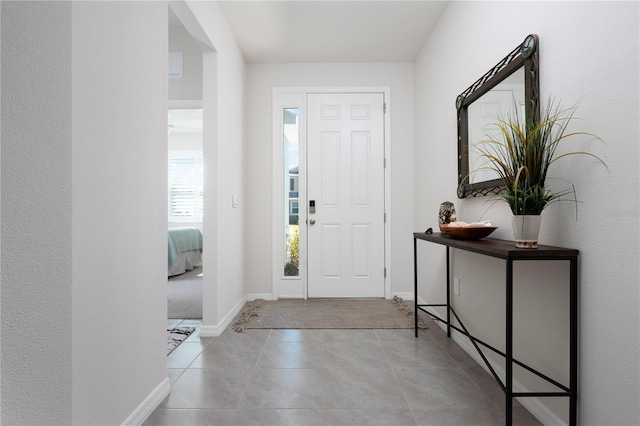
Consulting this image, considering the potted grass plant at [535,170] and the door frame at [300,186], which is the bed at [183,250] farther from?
the potted grass plant at [535,170]

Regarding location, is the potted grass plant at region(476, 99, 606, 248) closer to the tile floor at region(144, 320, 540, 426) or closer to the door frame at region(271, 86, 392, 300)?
the tile floor at region(144, 320, 540, 426)

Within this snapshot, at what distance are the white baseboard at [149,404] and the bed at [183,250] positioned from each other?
3.08 m

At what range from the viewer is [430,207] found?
2.93 meters

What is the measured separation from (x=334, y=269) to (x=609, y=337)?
256cm

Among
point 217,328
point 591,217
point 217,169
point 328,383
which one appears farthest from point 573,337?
point 217,169

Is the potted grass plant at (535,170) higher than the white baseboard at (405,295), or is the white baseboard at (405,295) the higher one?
the potted grass plant at (535,170)

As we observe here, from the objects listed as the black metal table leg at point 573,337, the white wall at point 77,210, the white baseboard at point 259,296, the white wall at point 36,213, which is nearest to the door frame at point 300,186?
the white baseboard at point 259,296

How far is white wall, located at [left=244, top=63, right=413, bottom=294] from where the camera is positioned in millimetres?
3461

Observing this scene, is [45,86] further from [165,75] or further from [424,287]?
[424,287]

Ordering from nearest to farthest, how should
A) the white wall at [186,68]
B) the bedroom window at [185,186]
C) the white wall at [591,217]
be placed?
the white wall at [591,217], the white wall at [186,68], the bedroom window at [185,186]

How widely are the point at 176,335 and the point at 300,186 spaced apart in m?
1.82

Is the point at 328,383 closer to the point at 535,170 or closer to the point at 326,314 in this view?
the point at 326,314

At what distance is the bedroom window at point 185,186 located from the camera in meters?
6.90

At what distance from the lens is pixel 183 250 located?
4.85 m
